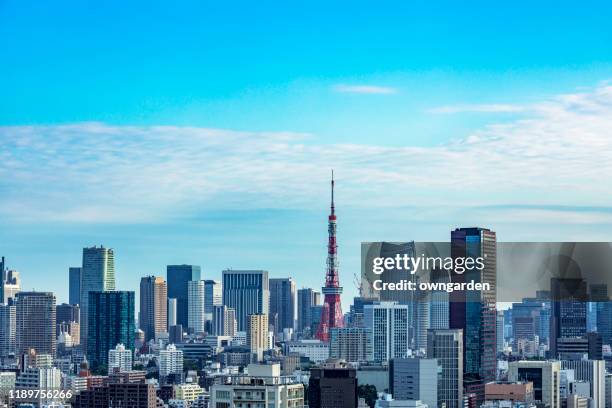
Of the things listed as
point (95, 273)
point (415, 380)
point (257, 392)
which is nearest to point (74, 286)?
point (95, 273)

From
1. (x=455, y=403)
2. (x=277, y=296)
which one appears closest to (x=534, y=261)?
(x=455, y=403)

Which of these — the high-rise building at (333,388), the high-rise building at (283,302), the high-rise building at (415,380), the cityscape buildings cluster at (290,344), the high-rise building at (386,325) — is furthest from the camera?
the high-rise building at (283,302)

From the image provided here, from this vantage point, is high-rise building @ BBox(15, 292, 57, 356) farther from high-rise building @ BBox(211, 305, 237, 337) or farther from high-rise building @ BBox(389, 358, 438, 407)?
high-rise building @ BBox(389, 358, 438, 407)

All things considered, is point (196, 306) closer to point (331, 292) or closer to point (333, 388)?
point (331, 292)

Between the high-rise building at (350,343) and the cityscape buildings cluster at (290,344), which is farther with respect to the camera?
the high-rise building at (350,343)

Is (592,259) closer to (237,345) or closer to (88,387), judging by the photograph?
(88,387)

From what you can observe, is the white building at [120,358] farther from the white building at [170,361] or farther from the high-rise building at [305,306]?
the high-rise building at [305,306]

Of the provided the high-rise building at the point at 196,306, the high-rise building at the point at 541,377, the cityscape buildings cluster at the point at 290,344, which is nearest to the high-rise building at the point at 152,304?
the cityscape buildings cluster at the point at 290,344
